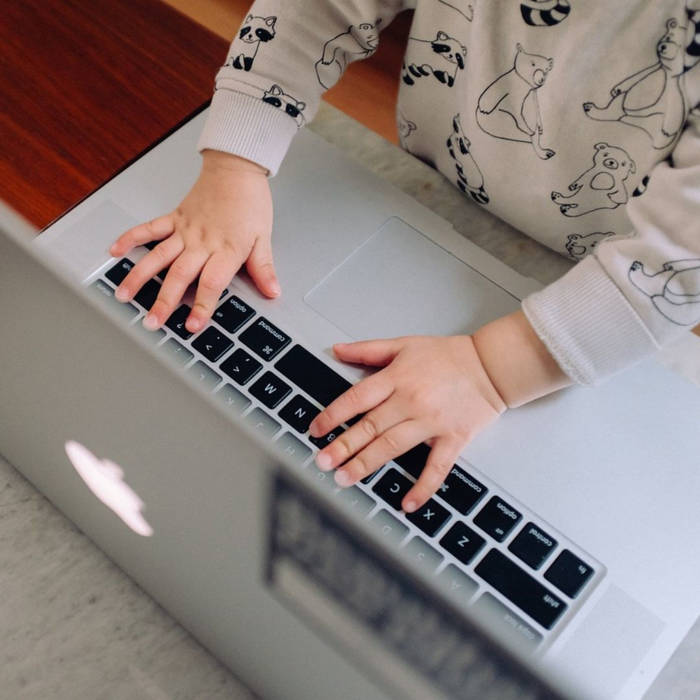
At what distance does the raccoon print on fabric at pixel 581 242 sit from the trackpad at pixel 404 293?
0.32ft

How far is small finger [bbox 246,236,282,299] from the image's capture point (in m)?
0.41

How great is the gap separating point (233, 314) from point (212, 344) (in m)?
0.02

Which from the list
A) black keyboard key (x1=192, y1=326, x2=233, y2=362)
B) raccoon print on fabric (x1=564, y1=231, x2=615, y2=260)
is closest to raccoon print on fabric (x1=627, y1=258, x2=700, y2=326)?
raccoon print on fabric (x1=564, y1=231, x2=615, y2=260)

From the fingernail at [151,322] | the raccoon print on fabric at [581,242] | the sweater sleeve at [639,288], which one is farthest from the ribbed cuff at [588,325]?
the fingernail at [151,322]

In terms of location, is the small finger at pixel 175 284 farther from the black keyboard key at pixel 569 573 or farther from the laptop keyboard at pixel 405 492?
the black keyboard key at pixel 569 573

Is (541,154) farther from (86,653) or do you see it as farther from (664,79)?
(86,653)

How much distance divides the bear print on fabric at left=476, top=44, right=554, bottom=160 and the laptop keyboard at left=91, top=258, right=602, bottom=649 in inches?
8.2

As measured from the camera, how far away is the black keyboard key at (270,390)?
372 mm

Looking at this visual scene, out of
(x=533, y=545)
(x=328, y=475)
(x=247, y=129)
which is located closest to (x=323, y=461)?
(x=328, y=475)

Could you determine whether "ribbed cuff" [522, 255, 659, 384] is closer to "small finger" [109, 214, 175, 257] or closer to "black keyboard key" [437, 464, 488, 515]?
"black keyboard key" [437, 464, 488, 515]

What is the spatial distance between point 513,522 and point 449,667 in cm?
17

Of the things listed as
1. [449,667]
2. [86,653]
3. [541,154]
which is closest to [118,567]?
[86,653]

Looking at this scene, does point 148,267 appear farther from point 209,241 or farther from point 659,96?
point 659,96

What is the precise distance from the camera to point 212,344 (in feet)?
1.27
